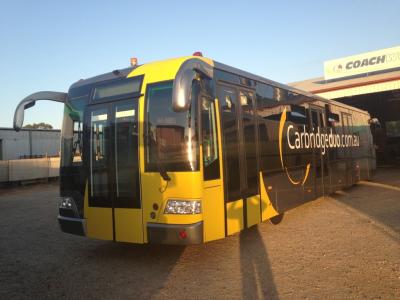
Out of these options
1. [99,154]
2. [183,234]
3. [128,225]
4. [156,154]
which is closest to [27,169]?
[99,154]

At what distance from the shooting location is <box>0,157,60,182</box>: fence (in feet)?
67.3

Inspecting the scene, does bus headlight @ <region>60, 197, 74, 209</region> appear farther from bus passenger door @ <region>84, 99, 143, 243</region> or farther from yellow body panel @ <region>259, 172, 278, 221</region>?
yellow body panel @ <region>259, 172, 278, 221</region>

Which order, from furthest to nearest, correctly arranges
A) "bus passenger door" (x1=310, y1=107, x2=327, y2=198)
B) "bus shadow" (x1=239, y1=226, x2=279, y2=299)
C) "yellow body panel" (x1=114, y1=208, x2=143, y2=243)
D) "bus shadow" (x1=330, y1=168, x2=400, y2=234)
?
1. "bus passenger door" (x1=310, y1=107, x2=327, y2=198)
2. "bus shadow" (x1=330, y1=168, x2=400, y2=234)
3. "yellow body panel" (x1=114, y1=208, x2=143, y2=243)
4. "bus shadow" (x1=239, y1=226, x2=279, y2=299)

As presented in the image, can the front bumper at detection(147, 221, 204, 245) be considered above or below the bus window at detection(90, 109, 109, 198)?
below

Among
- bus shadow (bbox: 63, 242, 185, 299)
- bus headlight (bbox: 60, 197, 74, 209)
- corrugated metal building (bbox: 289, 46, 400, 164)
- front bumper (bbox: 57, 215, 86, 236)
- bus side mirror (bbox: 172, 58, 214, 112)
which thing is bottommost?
bus shadow (bbox: 63, 242, 185, 299)

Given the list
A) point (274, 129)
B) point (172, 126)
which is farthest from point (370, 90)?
point (172, 126)

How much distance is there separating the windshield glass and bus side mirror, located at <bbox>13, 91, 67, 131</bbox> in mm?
1925

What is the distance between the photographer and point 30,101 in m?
6.36

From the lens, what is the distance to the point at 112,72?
6.13m

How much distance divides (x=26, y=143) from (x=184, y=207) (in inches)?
1076

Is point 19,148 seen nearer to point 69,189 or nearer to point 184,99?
point 69,189

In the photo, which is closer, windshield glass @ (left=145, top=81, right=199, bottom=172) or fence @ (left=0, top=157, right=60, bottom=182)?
windshield glass @ (left=145, top=81, right=199, bottom=172)

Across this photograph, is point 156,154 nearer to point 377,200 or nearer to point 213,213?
point 213,213

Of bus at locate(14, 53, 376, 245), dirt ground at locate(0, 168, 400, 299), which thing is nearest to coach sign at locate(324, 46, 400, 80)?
dirt ground at locate(0, 168, 400, 299)
